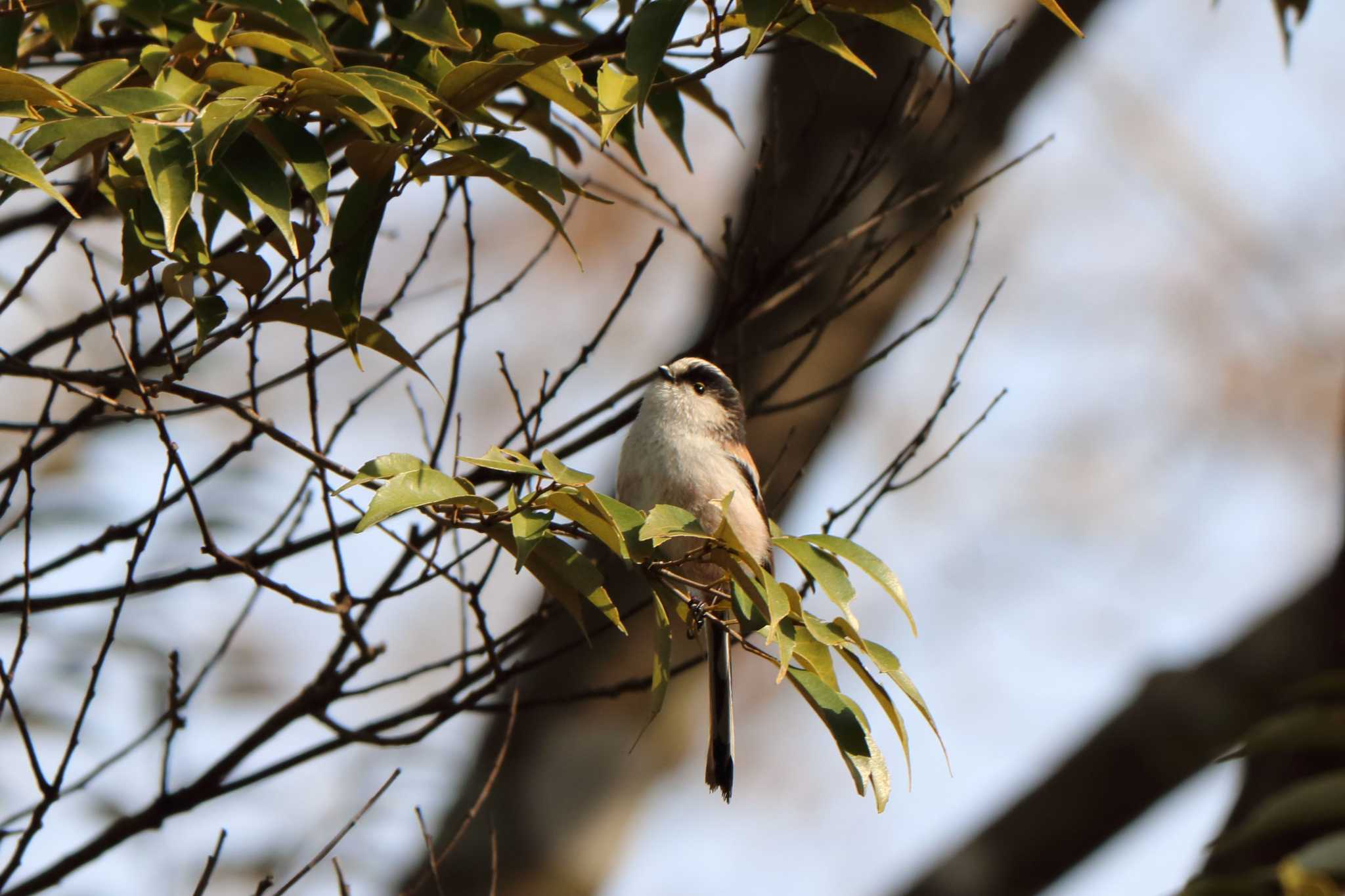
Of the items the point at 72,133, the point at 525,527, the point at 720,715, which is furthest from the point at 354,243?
the point at 720,715

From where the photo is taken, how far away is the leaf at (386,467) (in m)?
1.98

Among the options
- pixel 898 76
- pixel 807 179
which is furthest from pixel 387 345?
pixel 898 76

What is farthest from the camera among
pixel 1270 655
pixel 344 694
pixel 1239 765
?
pixel 1270 655

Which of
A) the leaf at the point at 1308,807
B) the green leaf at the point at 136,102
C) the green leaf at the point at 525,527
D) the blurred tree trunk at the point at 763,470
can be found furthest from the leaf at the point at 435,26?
the blurred tree trunk at the point at 763,470

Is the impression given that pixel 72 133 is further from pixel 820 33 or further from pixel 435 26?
pixel 820 33

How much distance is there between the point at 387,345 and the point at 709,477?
1.47 meters

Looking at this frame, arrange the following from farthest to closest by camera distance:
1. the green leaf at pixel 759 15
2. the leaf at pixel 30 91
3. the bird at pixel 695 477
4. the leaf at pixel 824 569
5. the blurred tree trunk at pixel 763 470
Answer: the blurred tree trunk at pixel 763 470 < the bird at pixel 695 477 < the leaf at pixel 824 569 < the green leaf at pixel 759 15 < the leaf at pixel 30 91

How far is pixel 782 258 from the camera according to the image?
3.13 meters

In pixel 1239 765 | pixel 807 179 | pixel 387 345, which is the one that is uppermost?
pixel 807 179

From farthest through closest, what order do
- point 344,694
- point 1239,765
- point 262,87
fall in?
point 1239,765 < point 344,694 < point 262,87

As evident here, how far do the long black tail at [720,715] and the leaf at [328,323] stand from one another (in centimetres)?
128

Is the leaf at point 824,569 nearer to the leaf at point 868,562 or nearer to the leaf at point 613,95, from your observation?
the leaf at point 868,562

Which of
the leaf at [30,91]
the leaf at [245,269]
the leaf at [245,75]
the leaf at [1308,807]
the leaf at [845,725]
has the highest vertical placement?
the leaf at [245,75]

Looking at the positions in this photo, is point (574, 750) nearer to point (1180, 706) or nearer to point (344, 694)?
point (1180, 706)
